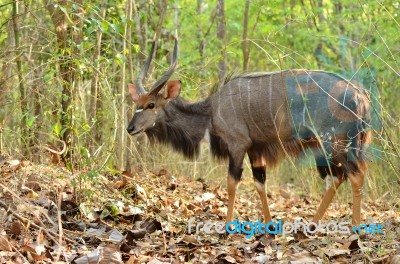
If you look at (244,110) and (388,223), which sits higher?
(244,110)

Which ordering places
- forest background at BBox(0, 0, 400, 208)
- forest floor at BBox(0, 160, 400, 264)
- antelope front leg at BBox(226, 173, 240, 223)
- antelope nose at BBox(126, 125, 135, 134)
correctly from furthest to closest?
antelope nose at BBox(126, 125, 135, 134) → antelope front leg at BBox(226, 173, 240, 223) → forest background at BBox(0, 0, 400, 208) → forest floor at BBox(0, 160, 400, 264)

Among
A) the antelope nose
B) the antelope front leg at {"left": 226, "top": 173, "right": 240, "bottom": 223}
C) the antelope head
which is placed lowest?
the antelope front leg at {"left": 226, "top": 173, "right": 240, "bottom": 223}

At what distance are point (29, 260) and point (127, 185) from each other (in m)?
2.57

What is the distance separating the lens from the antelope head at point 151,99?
6586 mm

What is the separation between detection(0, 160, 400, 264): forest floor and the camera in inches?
161

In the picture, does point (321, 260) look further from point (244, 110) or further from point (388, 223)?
point (244, 110)

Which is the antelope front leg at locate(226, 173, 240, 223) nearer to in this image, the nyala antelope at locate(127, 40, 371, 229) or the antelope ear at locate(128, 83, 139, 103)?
the nyala antelope at locate(127, 40, 371, 229)

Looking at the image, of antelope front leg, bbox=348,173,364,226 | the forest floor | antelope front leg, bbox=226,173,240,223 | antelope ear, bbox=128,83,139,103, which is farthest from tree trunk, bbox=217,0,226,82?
antelope front leg, bbox=348,173,364,226

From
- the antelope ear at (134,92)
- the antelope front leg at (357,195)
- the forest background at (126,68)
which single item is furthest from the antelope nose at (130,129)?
the antelope front leg at (357,195)

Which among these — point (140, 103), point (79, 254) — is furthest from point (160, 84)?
point (79, 254)

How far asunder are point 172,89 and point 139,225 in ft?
5.68

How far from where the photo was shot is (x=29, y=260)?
12.6ft

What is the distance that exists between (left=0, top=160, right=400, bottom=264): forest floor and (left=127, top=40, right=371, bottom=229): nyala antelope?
46cm

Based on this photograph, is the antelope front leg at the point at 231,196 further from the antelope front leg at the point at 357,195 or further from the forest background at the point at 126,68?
the antelope front leg at the point at 357,195
